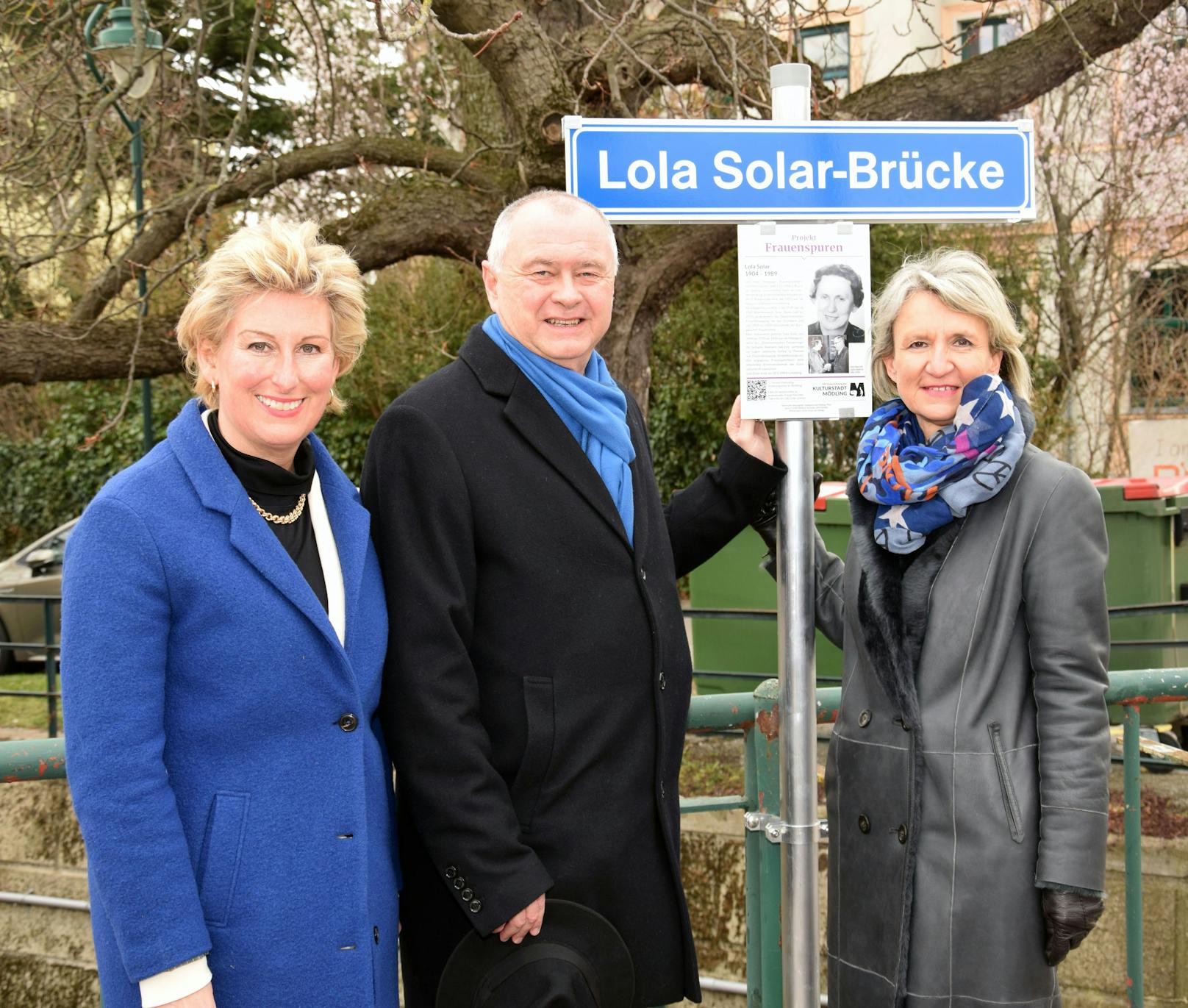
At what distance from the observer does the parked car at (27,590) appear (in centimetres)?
1172

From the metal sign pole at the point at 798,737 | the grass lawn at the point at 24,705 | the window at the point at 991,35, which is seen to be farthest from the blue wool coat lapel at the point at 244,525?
the window at the point at 991,35

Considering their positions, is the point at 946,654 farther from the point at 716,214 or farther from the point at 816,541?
the point at 716,214

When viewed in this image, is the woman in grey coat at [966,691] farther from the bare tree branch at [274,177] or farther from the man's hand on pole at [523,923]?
the bare tree branch at [274,177]

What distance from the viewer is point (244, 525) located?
2131 mm

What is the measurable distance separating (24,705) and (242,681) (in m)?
9.47

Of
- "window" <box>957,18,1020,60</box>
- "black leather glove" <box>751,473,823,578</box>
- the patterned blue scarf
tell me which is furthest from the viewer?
"window" <box>957,18,1020,60</box>

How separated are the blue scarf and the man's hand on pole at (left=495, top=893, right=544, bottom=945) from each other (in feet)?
2.39

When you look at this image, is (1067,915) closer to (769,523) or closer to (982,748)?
(982,748)

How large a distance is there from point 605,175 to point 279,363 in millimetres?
794

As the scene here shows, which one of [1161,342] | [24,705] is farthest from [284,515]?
[1161,342]

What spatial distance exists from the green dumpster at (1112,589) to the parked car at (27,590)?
6.46 metres

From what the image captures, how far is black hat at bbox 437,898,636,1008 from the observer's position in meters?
2.27

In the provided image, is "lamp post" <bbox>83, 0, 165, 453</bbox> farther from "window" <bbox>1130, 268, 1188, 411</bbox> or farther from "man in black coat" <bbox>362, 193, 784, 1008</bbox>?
"window" <bbox>1130, 268, 1188, 411</bbox>

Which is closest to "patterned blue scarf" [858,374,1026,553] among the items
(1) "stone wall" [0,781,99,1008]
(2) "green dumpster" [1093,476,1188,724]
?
(2) "green dumpster" [1093,476,1188,724]
